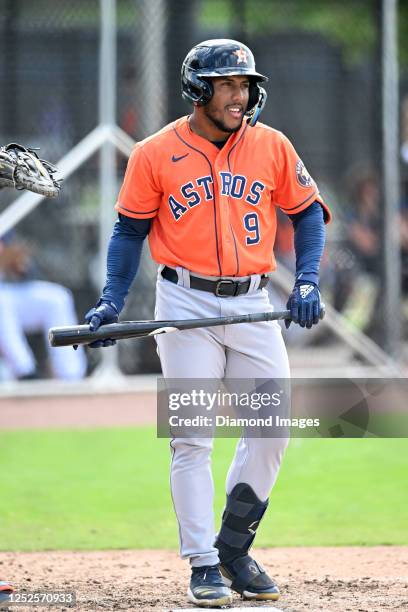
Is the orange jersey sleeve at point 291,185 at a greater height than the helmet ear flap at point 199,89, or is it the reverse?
the helmet ear flap at point 199,89

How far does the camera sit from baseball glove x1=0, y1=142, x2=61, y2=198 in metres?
4.43

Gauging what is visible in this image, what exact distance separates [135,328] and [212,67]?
1.04 metres

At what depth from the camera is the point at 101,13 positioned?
395 inches

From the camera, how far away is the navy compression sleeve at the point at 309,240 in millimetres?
4926

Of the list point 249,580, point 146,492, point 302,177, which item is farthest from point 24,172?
point 146,492

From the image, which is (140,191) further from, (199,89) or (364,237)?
(364,237)

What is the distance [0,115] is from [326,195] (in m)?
3.06

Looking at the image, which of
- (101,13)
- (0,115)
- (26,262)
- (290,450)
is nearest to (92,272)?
(26,262)

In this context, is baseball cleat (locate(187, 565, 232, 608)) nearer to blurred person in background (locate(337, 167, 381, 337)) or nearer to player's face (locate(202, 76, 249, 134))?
player's face (locate(202, 76, 249, 134))

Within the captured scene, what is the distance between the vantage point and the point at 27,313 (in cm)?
1058

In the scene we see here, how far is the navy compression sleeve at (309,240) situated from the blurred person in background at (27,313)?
5.52m

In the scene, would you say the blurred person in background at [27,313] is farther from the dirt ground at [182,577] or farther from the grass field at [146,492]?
the dirt ground at [182,577]

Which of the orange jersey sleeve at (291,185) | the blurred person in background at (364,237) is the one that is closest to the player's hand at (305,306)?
the orange jersey sleeve at (291,185)

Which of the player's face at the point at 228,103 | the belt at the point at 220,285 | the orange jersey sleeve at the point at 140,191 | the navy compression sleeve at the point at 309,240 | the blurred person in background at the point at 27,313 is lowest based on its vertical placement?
the blurred person in background at the point at 27,313
